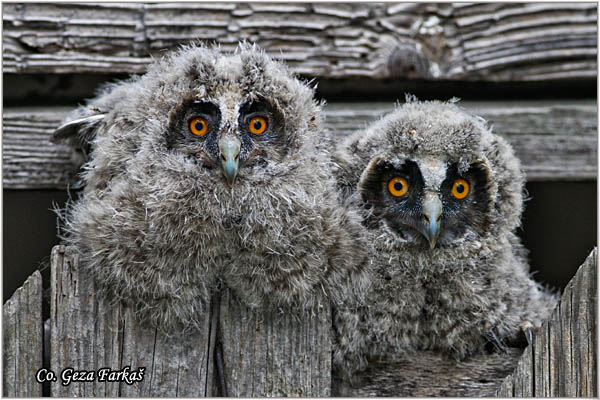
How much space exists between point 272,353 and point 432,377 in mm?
549

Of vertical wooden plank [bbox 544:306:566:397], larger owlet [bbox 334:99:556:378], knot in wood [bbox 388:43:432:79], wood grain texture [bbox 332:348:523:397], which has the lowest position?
wood grain texture [bbox 332:348:523:397]

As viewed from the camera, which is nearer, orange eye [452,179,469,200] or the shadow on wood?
the shadow on wood

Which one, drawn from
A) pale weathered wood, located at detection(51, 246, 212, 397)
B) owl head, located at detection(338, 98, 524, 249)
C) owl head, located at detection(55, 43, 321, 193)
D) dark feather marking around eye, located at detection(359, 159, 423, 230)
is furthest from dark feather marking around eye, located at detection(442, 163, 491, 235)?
pale weathered wood, located at detection(51, 246, 212, 397)

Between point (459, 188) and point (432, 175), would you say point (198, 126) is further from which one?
point (459, 188)

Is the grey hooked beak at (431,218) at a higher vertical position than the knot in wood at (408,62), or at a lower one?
lower

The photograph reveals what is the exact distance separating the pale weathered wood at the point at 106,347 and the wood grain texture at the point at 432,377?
1.70ft

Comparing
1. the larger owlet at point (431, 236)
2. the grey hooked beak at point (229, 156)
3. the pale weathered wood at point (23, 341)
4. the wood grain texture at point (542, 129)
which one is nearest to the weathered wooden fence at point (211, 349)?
the pale weathered wood at point (23, 341)

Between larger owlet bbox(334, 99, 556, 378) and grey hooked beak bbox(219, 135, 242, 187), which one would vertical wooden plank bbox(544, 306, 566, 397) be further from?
grey hooked beak bbox(219, 135, 242, 187)

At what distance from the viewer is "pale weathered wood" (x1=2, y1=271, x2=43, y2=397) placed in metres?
1.84

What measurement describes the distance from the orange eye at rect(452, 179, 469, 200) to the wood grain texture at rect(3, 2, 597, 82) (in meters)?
0.57

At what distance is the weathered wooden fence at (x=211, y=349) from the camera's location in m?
1.84

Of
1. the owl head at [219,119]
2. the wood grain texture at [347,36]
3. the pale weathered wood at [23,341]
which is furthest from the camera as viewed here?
the wood grain texture at [347,36]

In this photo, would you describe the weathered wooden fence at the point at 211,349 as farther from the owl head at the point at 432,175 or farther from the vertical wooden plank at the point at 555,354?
the owl head at the point at 432,175

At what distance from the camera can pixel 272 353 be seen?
190 cm
